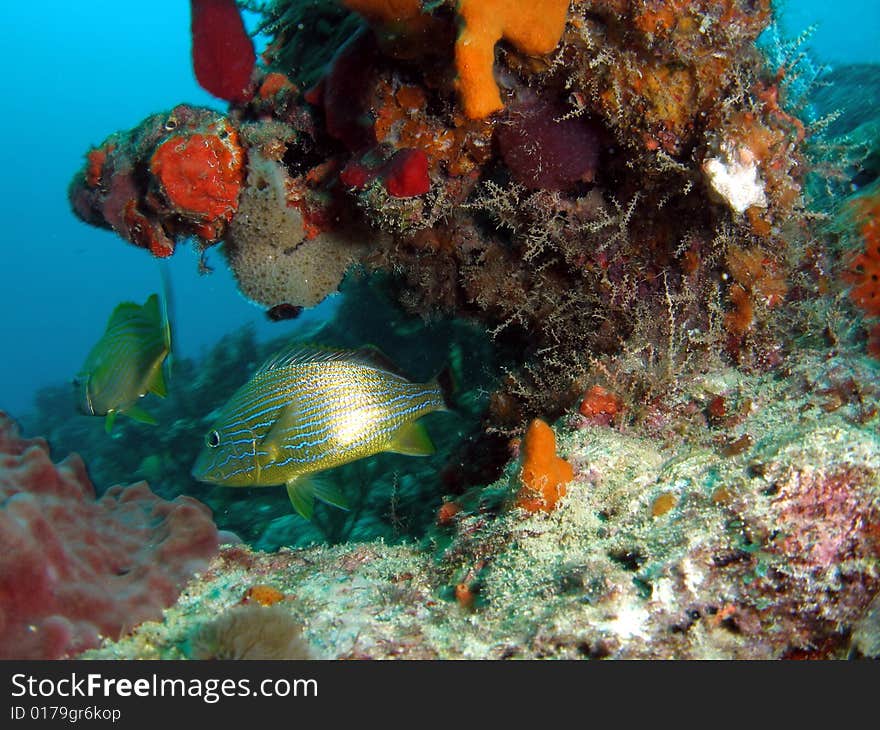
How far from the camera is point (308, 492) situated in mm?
3148

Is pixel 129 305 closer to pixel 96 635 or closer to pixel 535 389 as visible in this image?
pixel 96 635

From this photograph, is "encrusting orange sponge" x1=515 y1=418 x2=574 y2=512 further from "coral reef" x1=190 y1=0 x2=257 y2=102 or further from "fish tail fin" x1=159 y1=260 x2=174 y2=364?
"coral reef" x1=190 y1=0 x2=257 y2=102

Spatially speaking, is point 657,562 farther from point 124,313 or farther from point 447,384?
point 124,313

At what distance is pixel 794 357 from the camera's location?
9.61ft

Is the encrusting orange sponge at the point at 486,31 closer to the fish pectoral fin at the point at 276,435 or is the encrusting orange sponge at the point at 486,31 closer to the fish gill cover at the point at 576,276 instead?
the fish gill cover at the point at 576,276

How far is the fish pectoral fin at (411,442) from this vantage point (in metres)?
3.11

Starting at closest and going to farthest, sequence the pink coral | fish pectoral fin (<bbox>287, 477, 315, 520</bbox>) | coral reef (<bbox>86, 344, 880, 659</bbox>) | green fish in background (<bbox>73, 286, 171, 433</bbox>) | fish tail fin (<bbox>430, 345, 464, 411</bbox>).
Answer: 1. coral reef (<bbox>86, 344, 880, 659</bbox>)
2. the pink coral
3. fish pectoral fin (<bbox>287, 477, 315, 520</bbox>)
4. fish tail fin (<bbox>430, 345, 464, 411</bbox>)
5. green fish in background (<bbox>73, 286, 171, 433</bbox>)

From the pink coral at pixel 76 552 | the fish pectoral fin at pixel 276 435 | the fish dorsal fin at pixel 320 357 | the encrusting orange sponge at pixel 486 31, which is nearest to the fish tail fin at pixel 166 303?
the fish dorsal fin at pixel 320 357

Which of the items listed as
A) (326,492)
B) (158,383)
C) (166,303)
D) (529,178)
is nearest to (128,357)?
(158,383)

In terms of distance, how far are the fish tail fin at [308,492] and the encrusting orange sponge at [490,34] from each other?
2.17 metres

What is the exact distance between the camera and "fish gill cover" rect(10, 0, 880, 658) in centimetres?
194

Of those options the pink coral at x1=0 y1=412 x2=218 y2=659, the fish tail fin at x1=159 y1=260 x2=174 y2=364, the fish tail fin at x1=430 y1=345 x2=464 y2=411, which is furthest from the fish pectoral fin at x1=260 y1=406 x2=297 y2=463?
the fish tail fin at x1=159 y1=260 x2=174 y2=364

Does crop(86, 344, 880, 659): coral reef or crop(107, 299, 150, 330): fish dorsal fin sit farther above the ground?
crop(107, 299, 150, 330): fish dorsal fin
